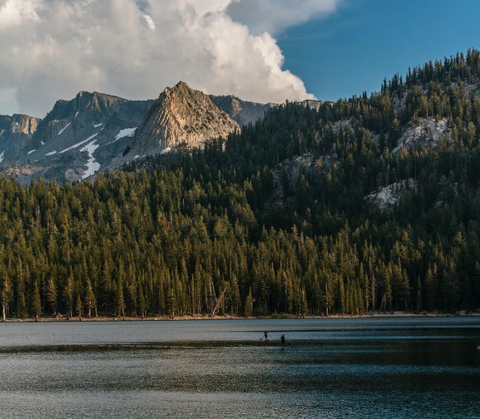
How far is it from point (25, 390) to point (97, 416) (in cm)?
1682

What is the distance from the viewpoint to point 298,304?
198 metres

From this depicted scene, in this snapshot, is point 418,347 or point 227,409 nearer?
point 227,409

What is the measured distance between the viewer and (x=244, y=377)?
241ft

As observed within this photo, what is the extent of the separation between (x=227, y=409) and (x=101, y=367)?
3188 cm

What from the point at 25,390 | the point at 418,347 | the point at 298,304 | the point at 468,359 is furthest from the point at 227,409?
the point at 298,304

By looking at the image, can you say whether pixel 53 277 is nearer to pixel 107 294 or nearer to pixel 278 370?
pixel 107 294

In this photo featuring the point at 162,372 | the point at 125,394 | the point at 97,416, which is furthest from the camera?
the point at 162,372

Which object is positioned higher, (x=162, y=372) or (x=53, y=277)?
(x=53, y=277)

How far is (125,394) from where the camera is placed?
209 ft

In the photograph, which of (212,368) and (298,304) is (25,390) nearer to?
(212,368)

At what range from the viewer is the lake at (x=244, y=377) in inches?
2197

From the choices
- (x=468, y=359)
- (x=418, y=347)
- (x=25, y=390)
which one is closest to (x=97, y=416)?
(x=25, y=390)

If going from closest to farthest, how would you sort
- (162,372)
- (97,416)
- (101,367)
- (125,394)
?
(97,416)
(125,394)
(162,372)
(101,367)

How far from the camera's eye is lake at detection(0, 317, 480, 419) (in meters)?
55.8
